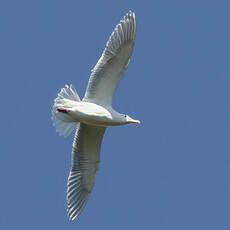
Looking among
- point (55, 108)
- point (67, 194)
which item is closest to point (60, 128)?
point (55, 108)

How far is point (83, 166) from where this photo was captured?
1457cm

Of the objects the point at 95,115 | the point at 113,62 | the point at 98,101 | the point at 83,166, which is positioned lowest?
the point at 83,166

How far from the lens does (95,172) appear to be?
14648mm

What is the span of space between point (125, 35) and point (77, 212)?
3.82m

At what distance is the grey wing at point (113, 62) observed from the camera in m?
13.4

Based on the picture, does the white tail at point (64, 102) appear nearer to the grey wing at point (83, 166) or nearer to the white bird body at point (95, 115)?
the white bird body at point (95, 115)

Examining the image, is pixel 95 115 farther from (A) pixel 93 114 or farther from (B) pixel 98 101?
(B) pixel 98 101

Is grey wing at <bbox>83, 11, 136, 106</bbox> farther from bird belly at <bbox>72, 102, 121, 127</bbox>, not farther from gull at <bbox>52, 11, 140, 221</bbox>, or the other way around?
bird belly at <bbox>72, 102, 121, 127</bbox>

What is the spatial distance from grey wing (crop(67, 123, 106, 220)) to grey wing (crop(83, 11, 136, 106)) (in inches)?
37.5

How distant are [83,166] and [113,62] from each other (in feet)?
8.07

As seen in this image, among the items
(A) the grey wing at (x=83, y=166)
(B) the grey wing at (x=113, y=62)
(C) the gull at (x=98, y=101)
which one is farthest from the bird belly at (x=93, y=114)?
(A) the grey wing at (x=83, y=166)

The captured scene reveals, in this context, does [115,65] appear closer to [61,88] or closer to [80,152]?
[61,88]

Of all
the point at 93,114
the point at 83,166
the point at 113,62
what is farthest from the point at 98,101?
the point at 83,166

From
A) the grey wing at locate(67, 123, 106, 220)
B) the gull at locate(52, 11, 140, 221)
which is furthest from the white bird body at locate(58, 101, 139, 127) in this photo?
the grey wing at locate(67, 123, 106, 220)
